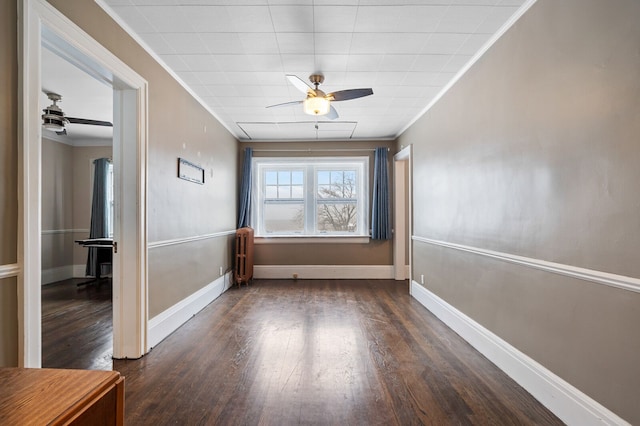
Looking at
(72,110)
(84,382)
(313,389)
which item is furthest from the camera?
(72,110)

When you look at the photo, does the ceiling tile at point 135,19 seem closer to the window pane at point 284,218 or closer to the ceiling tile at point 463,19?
the ceiling tile at point 463,19

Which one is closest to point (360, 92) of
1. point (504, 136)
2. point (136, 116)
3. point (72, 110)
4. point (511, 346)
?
point (504, 136)

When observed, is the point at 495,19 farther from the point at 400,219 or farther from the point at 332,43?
the point at 400,219

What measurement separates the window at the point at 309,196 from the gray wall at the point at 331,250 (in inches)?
8.6

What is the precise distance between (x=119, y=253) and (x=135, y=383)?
997 millimetres

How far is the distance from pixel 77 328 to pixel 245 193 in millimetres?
3197

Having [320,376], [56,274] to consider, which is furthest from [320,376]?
[56,274]

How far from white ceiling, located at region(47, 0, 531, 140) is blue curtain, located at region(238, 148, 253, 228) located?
1889 millimetres

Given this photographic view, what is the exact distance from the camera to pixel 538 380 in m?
2.05

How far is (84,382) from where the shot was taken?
853 mm

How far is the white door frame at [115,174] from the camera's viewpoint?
5.19ft

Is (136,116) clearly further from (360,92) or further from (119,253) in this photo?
(360,92)

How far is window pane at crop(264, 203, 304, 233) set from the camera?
6211 mm

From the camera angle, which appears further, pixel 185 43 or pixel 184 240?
pixel 184 240
